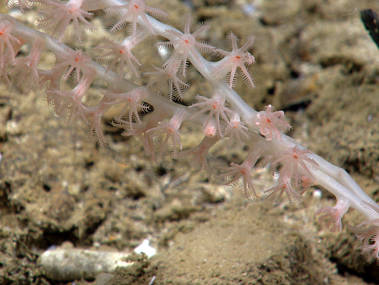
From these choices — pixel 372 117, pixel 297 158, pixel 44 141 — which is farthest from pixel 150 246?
pixel 372 117

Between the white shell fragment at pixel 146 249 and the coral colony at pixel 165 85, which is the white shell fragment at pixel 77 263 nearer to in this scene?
the white shell fragment at pixel 146 249

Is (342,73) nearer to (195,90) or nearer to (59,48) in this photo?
(195,90)

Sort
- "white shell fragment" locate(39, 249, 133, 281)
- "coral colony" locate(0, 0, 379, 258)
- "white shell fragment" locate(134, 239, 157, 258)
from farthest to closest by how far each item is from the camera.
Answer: "white shell fragment" locate(134, 239, 157, 258) < "white shell fragment" locate(39, 249, 133, 281) < "coral colony" locate(0, 0, 379, 258)

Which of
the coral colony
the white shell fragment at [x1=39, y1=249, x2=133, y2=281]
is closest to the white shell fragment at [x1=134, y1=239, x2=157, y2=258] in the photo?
the white shell fragment at [x1=39, y1=249, x2=133, y2=281]

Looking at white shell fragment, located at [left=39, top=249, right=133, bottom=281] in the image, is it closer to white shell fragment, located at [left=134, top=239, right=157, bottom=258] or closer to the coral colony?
white shell fragment, located at [left=134, top=239, right=157, bottom=258]

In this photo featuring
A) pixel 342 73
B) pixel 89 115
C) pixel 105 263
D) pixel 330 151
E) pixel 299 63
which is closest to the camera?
pixel 89 115

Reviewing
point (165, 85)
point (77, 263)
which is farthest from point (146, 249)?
point (165, 85)

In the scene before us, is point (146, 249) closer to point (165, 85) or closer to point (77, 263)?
point (77, 263)

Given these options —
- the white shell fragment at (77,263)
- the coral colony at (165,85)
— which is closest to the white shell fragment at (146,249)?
the white shell fragment at (77,263)
